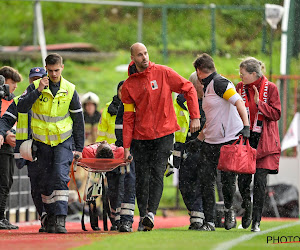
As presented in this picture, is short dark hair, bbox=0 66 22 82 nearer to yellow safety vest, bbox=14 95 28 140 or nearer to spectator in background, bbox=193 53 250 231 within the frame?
yellow safety vest, bbox=14 95 28 140

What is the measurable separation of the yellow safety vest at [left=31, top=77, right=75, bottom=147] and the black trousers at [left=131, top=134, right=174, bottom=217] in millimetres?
923

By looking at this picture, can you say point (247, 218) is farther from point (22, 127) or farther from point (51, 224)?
point (22, 127)

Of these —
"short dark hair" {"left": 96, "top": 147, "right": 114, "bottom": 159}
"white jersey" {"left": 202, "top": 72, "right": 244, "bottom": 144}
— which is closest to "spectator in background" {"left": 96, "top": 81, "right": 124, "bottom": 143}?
"short dark hair" {"left": 96, "top": 147, "right": 114, "bottom": 159}

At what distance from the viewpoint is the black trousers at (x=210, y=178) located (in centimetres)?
1209

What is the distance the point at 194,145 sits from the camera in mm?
12578

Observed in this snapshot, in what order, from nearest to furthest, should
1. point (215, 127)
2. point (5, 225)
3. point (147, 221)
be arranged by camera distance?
point (147, 221)
point (215, 127)
point (5, 225)

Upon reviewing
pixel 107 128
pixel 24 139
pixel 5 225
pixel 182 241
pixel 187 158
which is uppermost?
pixel 107 128

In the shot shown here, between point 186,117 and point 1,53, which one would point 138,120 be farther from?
point 1,53

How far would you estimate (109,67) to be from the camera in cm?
2961

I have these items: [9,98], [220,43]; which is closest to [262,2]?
[220,43]

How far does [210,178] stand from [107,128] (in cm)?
217

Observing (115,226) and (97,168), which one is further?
(115,226)

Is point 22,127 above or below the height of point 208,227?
above

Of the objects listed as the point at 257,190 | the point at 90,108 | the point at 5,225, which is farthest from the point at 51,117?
the point at 90,108
